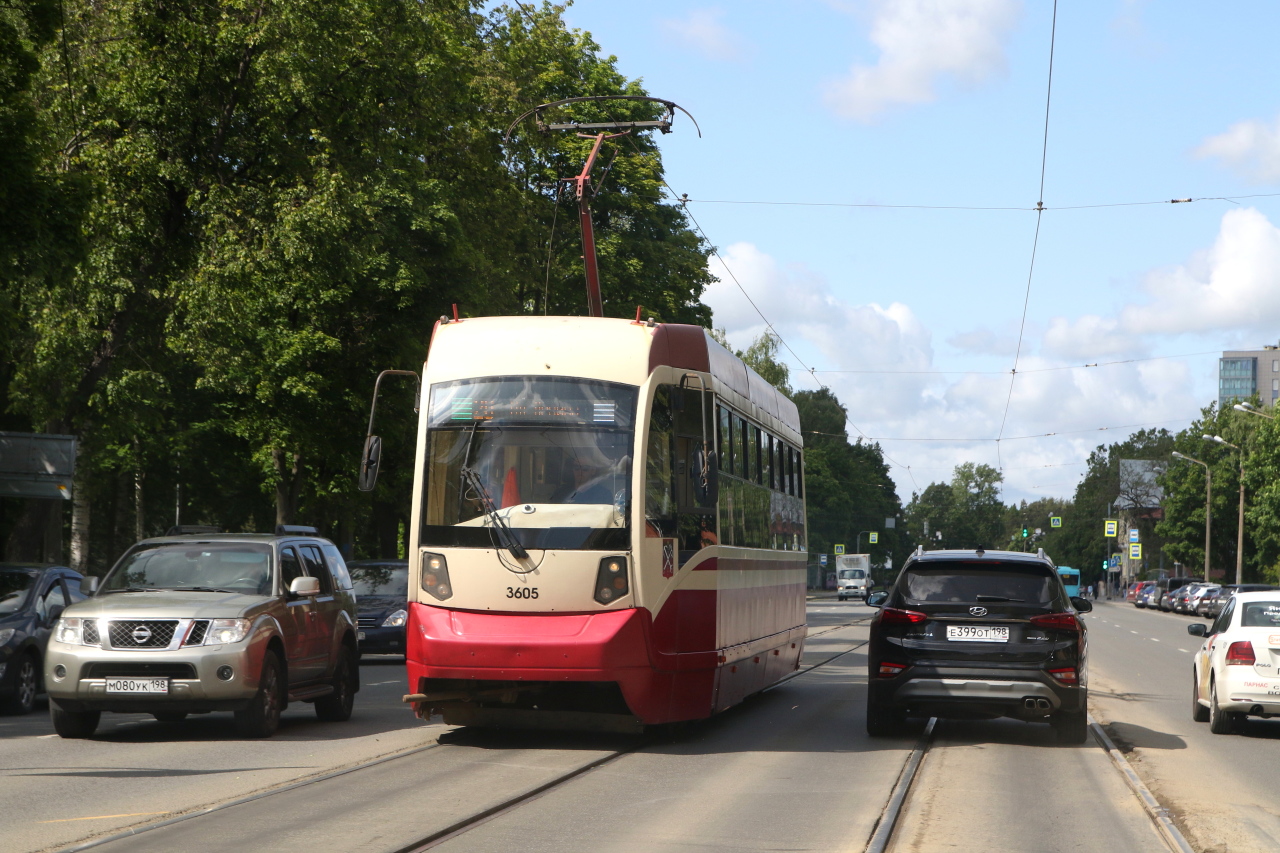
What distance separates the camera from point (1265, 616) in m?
15.3

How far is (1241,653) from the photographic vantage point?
48.8 feet

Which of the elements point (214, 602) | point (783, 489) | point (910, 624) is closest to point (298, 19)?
point (783, 489)

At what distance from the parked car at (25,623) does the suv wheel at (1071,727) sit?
10.3m

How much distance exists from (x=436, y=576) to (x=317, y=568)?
11.3 feet

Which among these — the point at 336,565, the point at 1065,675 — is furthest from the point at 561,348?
the point at 1065,675

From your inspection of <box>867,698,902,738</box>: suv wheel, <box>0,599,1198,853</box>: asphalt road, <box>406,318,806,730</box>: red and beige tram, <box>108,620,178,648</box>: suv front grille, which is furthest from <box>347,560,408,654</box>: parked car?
<box>406,318,806,730</box>: red and beige tram

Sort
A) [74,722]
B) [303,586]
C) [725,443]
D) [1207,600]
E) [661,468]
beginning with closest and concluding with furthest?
1. [661,468]
2. [74,722]
3. [303,586]
4. [725,443]
5. [1207,600]

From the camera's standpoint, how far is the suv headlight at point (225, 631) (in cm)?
1283

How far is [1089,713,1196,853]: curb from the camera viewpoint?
8.50 metres

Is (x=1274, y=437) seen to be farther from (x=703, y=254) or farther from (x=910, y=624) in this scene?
(x=910, y=624)

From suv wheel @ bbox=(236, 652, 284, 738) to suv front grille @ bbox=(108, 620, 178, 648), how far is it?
32.4 inches

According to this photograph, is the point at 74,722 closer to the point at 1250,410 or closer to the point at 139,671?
the point at 139,671

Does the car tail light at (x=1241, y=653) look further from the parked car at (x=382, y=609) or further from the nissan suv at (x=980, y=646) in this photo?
the parked car at (x=382, y=609)

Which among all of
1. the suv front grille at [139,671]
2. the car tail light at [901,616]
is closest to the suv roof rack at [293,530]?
the suv front grille at [139,671]
